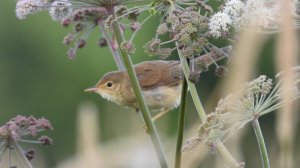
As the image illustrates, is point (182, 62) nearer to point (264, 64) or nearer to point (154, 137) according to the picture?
point (154, 137)

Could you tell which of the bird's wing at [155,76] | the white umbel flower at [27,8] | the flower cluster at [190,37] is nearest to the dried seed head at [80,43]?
the white umbel flower at [27,8]

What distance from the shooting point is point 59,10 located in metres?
3.71

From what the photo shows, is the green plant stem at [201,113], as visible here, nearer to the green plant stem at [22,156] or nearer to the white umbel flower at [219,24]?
the white umbel flower at [219,24]

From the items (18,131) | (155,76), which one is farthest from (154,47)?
(155,76)

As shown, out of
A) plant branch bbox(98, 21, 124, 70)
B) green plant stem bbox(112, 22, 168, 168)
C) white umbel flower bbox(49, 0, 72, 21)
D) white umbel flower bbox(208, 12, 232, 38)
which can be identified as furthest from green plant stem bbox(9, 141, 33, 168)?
white umbel flower bbox(208, 12, 232, 38)

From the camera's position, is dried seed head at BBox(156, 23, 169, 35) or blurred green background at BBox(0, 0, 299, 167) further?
blurred green background at BBox(0, 0, 299, 167)

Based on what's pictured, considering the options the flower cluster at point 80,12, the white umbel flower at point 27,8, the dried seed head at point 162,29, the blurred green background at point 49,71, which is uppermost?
the white umbel flower at point 27,8

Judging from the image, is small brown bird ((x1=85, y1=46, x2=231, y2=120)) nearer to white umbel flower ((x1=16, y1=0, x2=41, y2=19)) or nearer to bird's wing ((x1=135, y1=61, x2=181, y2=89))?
bird's wing ((x1=135, y1=61, x2=181, y2=89))

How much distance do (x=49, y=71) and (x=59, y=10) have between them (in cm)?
1940

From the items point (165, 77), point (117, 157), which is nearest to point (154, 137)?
point (117, 157)

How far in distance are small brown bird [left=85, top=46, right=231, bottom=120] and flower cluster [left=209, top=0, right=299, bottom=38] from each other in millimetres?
2014

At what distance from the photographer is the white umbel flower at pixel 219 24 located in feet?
10.1

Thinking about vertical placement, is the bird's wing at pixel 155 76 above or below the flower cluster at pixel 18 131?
below

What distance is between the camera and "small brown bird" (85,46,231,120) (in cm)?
531
